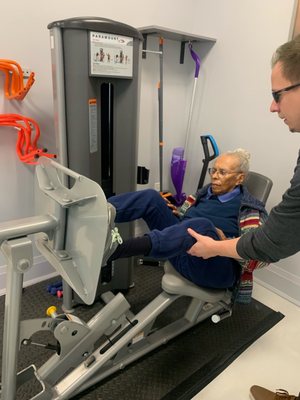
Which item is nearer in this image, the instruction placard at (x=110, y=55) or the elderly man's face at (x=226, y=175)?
the instruction placard at (x=110, y=55)

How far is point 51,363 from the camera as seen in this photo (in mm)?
1293

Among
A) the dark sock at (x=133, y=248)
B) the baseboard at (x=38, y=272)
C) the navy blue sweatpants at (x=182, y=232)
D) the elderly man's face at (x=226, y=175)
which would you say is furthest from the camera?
the baseboard at (x=38, y=272)

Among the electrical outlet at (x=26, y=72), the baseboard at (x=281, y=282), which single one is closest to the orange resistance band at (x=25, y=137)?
the electrical outlet at (x=26, y=72)

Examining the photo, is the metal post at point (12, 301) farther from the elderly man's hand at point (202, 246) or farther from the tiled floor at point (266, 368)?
Answer: the tiled floor at point (266, 368)

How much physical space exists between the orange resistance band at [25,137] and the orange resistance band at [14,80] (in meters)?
0.13

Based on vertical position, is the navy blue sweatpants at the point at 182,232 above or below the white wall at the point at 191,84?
below

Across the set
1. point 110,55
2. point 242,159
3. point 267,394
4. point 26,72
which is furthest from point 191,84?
point 267,394

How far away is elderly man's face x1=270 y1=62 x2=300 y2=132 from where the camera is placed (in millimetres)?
1023

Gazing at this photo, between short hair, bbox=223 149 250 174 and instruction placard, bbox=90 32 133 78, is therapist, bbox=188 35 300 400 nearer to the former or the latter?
short hair, bbox=223 149 250 174

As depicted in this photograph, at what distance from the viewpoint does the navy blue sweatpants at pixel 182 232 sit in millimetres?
1346

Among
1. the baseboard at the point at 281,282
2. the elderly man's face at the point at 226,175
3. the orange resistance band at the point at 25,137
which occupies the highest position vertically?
the orange resistance band at the point at 25,137

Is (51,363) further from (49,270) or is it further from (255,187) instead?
(255,187)

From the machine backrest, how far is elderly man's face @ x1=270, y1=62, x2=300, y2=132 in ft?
2.70

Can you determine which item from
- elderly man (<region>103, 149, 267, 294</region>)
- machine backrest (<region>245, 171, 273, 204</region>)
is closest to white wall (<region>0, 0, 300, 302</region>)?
machine backrest (<region>245, 171, 273, 204</region>)
